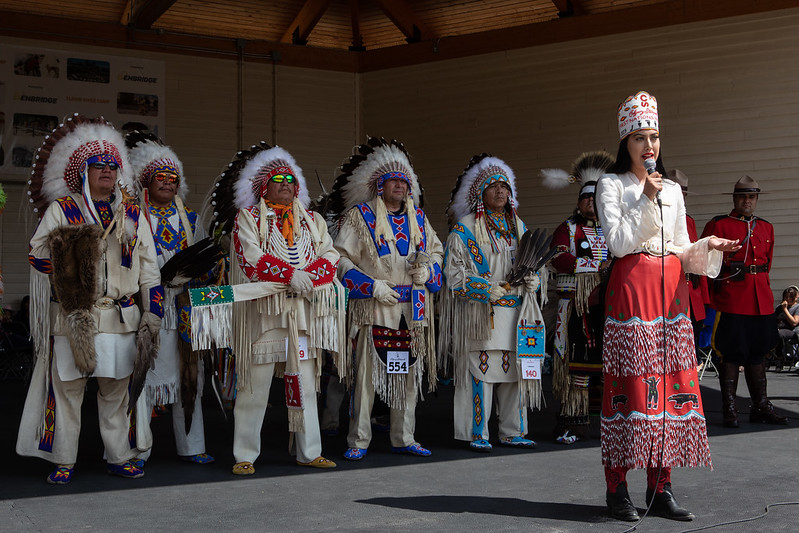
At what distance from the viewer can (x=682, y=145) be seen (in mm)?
9734

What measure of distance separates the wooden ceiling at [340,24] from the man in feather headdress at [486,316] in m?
5.58

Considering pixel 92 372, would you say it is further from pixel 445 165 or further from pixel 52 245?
pixel 445 165

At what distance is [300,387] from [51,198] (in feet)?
4.92

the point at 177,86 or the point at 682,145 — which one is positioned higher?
the point at 177,86

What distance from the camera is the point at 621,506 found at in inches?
130

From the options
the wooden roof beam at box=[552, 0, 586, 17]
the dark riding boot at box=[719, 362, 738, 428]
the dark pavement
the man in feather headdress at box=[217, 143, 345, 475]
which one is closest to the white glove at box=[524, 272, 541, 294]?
the dark pavement

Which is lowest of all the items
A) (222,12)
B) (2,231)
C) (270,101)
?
(2,231)

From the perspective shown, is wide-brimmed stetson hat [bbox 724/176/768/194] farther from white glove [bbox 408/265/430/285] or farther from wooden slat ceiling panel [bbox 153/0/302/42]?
wooden slat ceiling panel [bbox 153/0/302/42]

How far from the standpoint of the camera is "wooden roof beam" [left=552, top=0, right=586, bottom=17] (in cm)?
1027

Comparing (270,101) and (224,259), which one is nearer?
(224,259)

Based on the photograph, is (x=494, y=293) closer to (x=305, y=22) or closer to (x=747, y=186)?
(x=747, y=186)

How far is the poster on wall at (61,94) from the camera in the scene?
398 inches

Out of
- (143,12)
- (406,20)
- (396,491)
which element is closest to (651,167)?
(396,491)

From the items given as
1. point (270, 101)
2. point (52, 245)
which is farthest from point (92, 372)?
point (270, 101)
